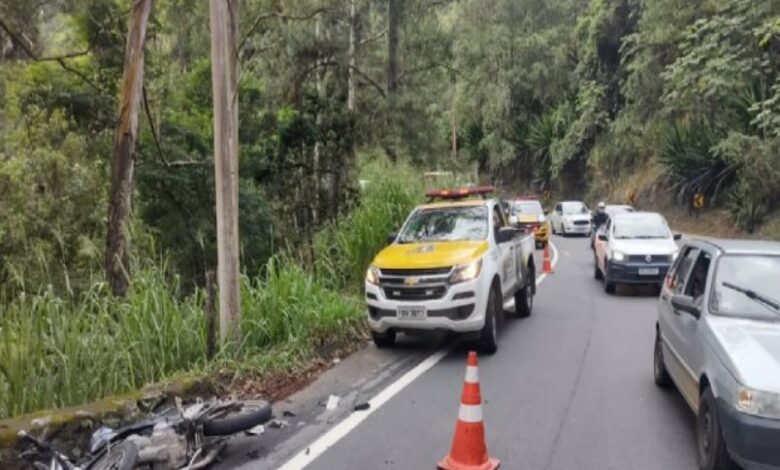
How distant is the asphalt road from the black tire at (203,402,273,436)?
21cm

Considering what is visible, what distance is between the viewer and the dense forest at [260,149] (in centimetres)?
789

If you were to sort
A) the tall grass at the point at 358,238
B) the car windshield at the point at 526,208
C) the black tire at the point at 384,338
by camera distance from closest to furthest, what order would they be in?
the black tire at the point at 384,338 → the tall grass at the point at 358,238 → the car windshield at the point at 526,208

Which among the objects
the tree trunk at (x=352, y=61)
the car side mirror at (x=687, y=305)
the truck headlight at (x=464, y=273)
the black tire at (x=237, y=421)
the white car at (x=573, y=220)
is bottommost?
the white car at (x=573, y=220)

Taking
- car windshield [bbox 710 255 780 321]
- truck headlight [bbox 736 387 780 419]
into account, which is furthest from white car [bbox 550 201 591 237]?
truck headlight [bbox 736 387 780 419]

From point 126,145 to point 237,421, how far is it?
277 inches

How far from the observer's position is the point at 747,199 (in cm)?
2600

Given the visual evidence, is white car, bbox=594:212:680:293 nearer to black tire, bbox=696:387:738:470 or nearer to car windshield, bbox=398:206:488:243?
car windshield, bbox=398:206:488:243

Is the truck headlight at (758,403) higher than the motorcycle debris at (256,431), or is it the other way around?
the truck headlight at (758,403)

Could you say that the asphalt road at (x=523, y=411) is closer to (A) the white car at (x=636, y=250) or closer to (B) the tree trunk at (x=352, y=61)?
(A) the white car at (x=636, y=250)

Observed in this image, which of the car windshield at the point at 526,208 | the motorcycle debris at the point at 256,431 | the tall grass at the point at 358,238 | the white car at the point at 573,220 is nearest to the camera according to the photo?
the motorcycle debris at the point at 256,431

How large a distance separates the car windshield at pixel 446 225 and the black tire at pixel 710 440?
194 inches

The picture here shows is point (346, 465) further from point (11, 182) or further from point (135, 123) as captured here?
point (11, 182)

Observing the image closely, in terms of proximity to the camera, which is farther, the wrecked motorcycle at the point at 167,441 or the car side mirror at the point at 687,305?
the car side mirror at the point at 687,305

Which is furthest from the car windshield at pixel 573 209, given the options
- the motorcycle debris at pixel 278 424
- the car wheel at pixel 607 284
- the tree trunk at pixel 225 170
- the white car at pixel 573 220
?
the motorcycle debris at pixel 278 424
